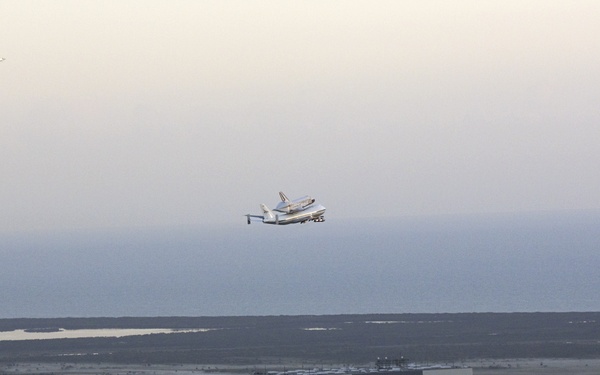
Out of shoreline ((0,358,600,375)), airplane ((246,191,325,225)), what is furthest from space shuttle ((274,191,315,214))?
shoreline ((0,358,600,375))

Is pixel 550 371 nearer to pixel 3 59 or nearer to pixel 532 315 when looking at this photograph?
pixel 532 315

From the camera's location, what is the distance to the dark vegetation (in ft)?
483

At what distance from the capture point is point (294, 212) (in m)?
93.1

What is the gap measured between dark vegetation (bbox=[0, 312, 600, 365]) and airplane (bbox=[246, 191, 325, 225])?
49572 millimetres

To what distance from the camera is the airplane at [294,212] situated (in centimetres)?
9219

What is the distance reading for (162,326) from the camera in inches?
7254

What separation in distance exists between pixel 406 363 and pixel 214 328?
175 ft

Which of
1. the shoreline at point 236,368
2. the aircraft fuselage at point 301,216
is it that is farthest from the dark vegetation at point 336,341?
the aircraft fuselage at point 301,216

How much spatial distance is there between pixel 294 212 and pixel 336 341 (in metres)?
68.6

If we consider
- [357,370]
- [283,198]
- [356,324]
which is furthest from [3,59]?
[356,324]

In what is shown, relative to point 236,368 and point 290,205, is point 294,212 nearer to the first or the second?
point 290,205

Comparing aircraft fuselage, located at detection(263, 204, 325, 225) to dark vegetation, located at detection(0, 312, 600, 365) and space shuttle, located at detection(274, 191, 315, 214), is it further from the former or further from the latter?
dark vegetation, located at detection(0, 312, 600, 365)

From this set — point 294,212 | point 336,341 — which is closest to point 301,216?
point 294,212

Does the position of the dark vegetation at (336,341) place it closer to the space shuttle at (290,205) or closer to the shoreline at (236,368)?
the shoreline at (236,368)
